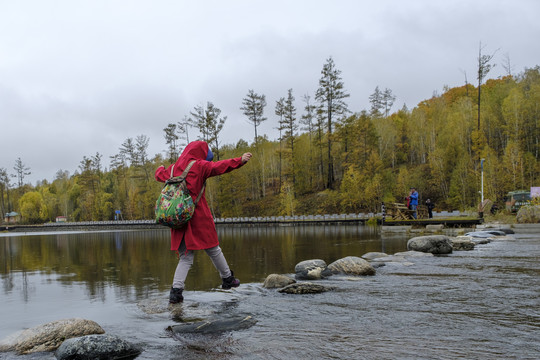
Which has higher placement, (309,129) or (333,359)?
(309,129)

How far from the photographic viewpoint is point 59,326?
3875 mm

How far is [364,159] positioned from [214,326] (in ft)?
176

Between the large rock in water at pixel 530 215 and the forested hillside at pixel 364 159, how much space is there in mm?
17031

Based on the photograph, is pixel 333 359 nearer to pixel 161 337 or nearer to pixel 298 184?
pixel 161 337

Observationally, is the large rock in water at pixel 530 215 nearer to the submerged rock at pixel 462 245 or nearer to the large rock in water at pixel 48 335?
the submerged rock at pixel 462 245

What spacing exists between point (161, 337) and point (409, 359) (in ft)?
7.39

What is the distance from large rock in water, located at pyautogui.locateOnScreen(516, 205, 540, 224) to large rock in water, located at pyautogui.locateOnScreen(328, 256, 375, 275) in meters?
17.0

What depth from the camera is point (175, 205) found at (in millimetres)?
4797

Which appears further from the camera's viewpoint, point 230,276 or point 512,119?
point 512,119

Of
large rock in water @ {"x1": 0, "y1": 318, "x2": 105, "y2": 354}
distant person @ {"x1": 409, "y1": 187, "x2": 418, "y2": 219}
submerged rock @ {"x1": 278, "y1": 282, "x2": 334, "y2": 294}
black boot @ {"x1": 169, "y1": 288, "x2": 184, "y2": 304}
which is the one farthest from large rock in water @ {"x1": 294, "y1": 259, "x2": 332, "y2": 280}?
distant person @ {"x1": 409, "y1": 187, "x2": 418, "y2": 219}

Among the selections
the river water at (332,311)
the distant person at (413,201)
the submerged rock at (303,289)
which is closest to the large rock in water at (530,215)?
the distant person at (413,201)

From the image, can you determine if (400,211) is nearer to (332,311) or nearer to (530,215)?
(530,215)

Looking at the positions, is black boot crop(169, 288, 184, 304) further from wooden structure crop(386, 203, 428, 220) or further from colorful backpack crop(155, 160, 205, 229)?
wooden structure crop(386, 203, 428, 220)

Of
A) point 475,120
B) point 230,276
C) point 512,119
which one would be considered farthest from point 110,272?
point 475,120
